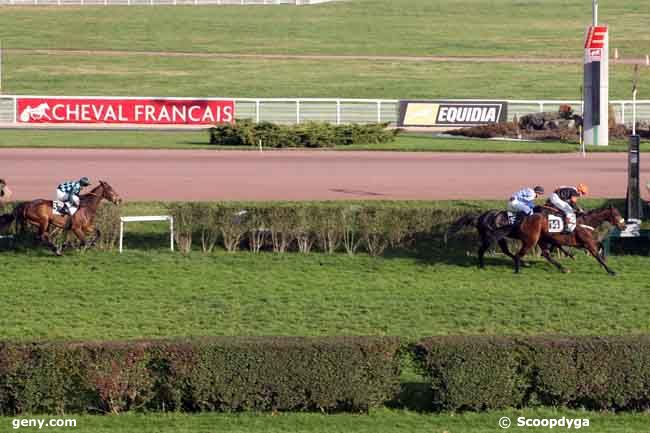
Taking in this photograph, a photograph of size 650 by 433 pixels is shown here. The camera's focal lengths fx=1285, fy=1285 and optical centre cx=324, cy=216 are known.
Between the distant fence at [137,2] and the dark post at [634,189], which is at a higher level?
the distant fence at [137,2]

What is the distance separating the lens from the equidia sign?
1593 inches

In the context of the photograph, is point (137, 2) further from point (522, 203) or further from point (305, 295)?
point (305, 295)

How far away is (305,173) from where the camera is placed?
90.9ft

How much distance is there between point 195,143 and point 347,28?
35.4 meters

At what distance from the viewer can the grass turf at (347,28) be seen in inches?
2530

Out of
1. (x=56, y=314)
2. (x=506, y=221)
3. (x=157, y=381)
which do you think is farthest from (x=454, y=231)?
(x=157, y=381)

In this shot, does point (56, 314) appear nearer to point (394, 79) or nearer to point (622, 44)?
point (394, 79)

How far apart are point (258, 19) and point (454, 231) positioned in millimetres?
54317

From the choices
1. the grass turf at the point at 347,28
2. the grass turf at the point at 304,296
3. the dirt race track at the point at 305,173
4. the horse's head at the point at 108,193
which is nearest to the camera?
the grass turf at the point at 304,296

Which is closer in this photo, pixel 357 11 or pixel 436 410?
pixel 436 410

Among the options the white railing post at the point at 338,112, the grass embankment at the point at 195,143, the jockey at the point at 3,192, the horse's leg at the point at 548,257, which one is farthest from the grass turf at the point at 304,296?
the white railing post at the point at 338,112

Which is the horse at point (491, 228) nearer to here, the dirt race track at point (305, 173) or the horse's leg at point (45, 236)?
the dirt race track at point (305, 173)

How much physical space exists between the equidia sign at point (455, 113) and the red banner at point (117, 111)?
600 cm

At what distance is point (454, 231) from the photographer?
734 inches
